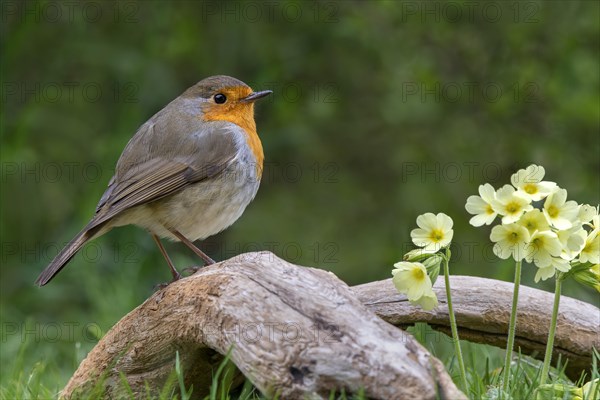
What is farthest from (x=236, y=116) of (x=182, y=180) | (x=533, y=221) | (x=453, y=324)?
(x=533, y=221)

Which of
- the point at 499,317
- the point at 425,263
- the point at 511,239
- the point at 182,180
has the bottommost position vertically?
the point at 499,317

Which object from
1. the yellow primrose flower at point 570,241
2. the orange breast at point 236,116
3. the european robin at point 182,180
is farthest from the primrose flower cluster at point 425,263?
the orange breast at point 236,116

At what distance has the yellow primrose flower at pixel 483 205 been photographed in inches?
129

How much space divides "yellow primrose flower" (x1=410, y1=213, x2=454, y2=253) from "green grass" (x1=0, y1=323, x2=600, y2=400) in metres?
0.60

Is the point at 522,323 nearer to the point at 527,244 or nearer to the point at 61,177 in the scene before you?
the point at 527,244

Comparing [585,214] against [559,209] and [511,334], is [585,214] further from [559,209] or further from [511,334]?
[511,334]

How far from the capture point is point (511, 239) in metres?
3.27

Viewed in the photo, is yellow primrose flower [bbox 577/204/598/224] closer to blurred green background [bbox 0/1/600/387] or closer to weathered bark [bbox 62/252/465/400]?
weathered bark [bbox 62/252/465/400]

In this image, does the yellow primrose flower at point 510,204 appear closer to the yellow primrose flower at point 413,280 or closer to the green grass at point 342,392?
the yellow primrose flower at point 413,280

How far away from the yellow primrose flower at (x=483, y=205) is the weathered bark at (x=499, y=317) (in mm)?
990

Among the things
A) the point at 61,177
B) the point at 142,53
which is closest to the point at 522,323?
the point at 142,53

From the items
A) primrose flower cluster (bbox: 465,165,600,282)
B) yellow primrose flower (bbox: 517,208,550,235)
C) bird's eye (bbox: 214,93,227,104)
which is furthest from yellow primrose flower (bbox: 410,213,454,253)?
bird's eye (bbox: 214,93,227,104)

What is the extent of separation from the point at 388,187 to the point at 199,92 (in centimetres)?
Result: 234

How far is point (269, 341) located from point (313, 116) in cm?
392
